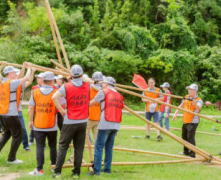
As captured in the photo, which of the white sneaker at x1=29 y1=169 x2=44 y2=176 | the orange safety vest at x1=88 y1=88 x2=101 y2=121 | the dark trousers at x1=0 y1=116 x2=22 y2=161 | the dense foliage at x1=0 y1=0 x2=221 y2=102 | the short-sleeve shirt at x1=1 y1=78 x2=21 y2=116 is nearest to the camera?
the white sneaker at x1=29 y1=169 x2=44 y2=176

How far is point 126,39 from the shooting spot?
24.1 metres

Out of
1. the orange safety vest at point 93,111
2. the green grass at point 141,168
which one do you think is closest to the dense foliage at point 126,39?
the green grass at point 141,168

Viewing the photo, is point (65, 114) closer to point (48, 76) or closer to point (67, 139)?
point (67, 139)

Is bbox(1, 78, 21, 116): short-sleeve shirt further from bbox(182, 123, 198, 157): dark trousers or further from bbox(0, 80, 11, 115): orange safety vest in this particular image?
bbox(182, 123, 198, 157): dark trousers

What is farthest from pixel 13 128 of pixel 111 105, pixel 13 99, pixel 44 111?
pixel 111 105

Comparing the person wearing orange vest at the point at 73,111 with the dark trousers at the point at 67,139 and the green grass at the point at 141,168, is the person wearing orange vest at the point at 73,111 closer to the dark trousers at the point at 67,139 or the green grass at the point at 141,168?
the dark trousers at the point at 67,139

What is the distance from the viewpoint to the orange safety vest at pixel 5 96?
6922 mm

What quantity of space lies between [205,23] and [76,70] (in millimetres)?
24725

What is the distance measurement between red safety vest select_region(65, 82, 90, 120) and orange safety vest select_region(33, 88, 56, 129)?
1.77ft

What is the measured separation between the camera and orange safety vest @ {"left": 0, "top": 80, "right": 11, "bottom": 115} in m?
6.92

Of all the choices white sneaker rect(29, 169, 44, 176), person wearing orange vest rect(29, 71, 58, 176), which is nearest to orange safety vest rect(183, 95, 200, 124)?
person wearing orange vest rect(29, 71, 58, 176)

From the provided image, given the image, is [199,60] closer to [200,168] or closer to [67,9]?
[67,9]

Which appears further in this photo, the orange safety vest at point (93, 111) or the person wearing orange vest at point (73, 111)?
the orange safety vest at point (93, 111)

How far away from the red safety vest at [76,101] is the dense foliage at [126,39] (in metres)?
15.9
